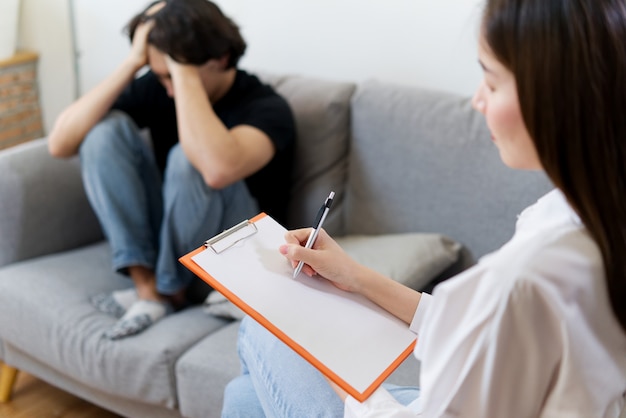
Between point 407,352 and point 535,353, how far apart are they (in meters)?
0.32

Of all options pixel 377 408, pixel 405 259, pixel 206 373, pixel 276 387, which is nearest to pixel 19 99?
pixel 206 373

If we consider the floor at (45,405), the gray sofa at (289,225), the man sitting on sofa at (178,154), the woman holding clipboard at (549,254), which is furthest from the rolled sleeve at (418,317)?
the floor at (45,405)

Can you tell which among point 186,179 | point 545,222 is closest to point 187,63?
point 186,179

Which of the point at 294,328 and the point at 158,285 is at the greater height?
the point at 294,328

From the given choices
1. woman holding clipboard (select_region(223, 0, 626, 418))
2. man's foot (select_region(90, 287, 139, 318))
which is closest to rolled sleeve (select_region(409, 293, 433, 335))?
woman holding clipboard (select_region(223, 0, 626, 418))

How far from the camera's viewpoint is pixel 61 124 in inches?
76.4

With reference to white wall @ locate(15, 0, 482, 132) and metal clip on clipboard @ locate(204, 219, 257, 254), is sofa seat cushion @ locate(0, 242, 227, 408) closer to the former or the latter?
metal clip on clipboard @ locate(204, 219, 257, 254)

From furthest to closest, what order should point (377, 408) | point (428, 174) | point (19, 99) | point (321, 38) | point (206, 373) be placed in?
point (19, 99) < point (321, 38) < point (428, 174) < point (206, 373) < point (377, 408)

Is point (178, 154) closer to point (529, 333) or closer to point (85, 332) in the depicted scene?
point (85, 332)

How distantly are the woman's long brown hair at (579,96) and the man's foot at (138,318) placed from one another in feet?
3.82

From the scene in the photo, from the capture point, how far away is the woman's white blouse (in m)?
0.70

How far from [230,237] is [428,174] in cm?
77

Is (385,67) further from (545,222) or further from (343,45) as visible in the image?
(545,222)

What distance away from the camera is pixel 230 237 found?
3.72ft
